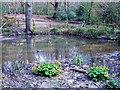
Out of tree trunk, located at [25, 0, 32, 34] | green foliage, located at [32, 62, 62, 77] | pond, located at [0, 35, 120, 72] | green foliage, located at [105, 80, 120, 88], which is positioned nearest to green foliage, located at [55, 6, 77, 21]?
tree trunk, located at [25, 0, 32, 34]

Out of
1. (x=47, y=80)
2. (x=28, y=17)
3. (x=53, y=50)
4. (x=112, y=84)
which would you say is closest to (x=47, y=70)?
(x=47, y=80)

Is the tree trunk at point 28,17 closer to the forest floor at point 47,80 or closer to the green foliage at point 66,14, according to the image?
the green foliage at point 66,14

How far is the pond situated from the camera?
8.59 metres

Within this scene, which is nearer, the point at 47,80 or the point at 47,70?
the point at 47,80

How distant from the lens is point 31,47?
36.5 feet

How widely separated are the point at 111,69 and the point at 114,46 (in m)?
4.28

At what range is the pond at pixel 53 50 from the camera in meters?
8.59

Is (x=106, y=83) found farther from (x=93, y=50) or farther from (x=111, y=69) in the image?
(x=93, y=50)

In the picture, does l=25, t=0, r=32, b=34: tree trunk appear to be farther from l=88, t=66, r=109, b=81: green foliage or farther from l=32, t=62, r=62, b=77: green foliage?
l=88, t=66, r=109, b=81: green foliage

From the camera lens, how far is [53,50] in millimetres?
10547

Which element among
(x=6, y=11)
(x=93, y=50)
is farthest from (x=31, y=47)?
(x=6, y=11)

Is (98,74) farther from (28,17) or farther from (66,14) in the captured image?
(66,14)

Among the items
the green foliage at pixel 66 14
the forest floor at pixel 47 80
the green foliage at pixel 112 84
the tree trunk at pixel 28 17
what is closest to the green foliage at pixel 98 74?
the forest floor at pixel 47 80

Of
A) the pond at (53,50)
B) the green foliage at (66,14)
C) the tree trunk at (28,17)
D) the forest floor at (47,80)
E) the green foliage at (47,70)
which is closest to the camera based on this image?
the forest floor at (47,80)
